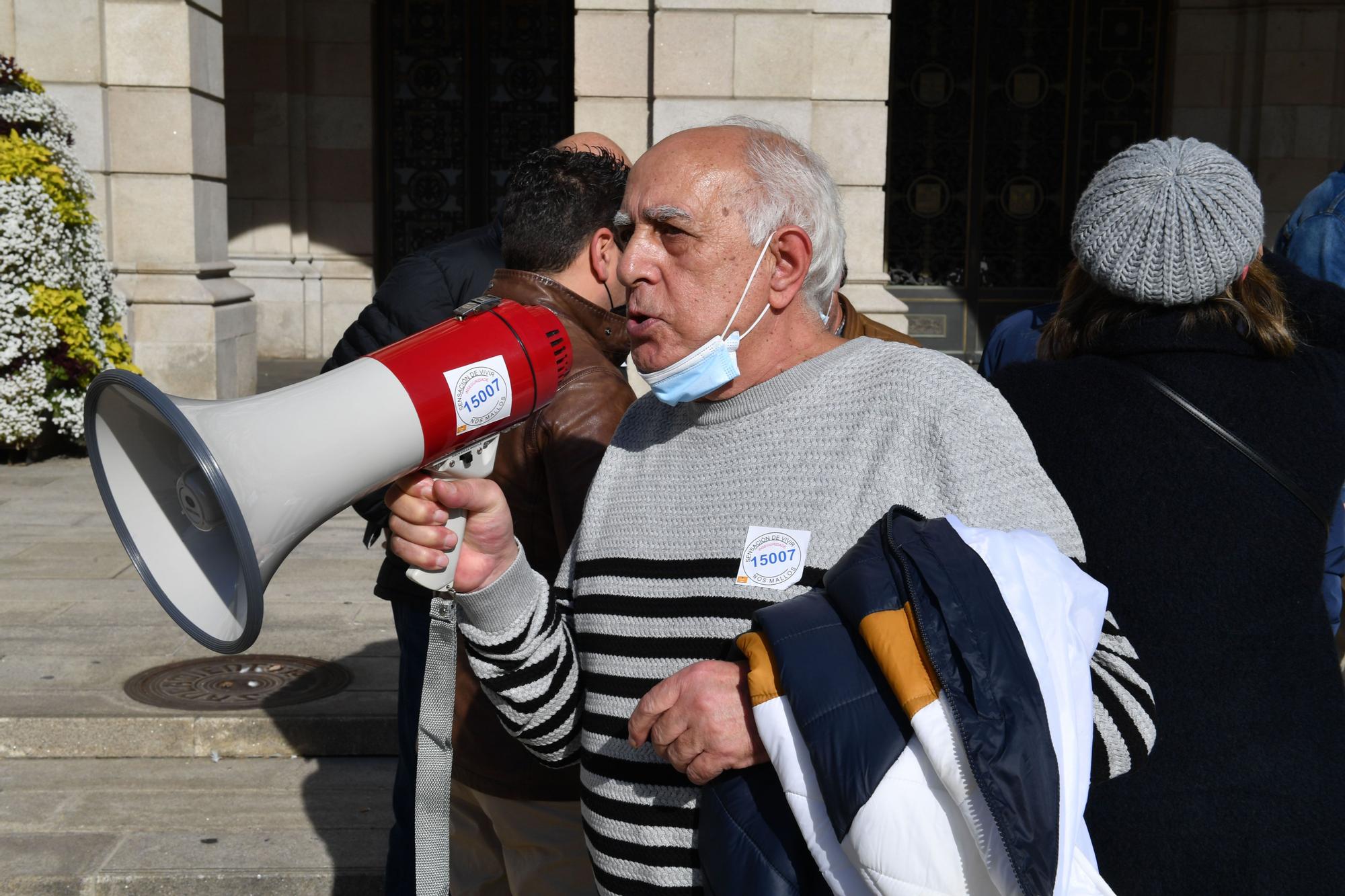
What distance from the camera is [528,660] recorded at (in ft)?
7.16

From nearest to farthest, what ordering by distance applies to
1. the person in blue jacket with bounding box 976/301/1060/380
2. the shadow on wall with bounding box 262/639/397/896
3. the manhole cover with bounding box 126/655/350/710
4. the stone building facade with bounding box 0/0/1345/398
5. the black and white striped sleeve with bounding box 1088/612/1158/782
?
the black and white striped sleeve with bounding box 1088/612/1158/782 < the person in blue jacket with bounding box 976/301/1060/380 < the shadow on wall with bounding box 262/639/397/896 < the manhole cover with bounding box 126/655/350/710 < the stone building facade with bounding box 0/0/1345/398

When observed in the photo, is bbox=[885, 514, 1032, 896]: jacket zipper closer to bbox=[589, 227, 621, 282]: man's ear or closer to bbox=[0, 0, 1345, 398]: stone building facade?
bbox=[589, 227, 621, 282]: man's ear

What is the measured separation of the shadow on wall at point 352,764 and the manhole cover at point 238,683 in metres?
0.03

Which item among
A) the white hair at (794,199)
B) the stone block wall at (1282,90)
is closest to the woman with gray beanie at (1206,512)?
the white hair at (794,199)

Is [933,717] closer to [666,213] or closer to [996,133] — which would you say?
[666,213]

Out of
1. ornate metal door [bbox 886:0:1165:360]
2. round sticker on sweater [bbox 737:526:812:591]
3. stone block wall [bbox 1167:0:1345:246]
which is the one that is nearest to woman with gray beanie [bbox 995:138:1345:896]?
round sticker on sweater [bbox 737:526:812:591]

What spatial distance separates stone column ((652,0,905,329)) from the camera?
361 inches

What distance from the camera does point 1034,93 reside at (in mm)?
14492

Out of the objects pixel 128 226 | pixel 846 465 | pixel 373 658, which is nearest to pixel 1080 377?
pixel 846 465

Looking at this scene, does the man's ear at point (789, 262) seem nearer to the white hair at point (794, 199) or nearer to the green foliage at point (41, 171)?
the white hair at point (794, 199)

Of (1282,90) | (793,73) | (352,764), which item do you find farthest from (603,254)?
(1282,90)

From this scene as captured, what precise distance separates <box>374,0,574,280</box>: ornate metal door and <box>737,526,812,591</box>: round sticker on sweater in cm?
1328

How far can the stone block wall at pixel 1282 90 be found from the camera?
42.5 ft

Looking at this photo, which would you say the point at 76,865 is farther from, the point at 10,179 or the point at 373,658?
the point at 10,179
